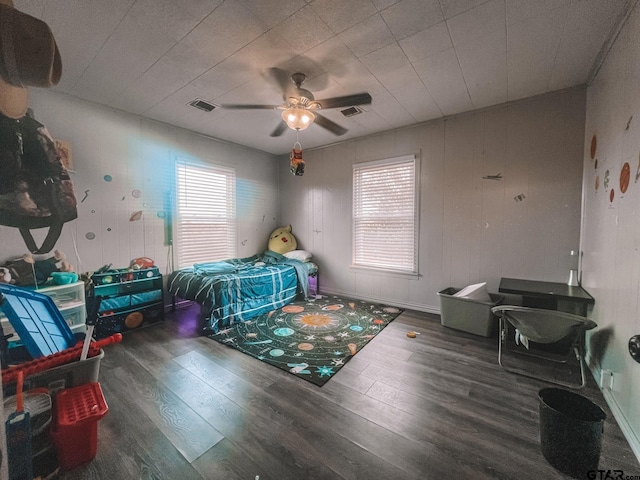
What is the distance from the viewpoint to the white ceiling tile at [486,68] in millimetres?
1951

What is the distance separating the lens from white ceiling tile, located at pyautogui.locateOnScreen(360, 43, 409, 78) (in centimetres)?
203

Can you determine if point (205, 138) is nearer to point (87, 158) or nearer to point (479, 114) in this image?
point (87, 158)

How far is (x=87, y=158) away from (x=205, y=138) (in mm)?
1496

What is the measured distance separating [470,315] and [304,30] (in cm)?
305

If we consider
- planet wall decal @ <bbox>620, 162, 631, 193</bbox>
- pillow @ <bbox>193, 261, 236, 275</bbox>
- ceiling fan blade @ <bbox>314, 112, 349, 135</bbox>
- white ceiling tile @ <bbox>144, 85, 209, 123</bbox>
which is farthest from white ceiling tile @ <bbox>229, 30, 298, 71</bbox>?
pillow @ <bbox>193, 261, 236, 275</bbox>

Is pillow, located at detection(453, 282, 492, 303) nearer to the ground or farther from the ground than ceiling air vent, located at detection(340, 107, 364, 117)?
nearer to the ground

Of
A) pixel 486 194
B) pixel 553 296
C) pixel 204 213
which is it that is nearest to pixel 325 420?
pixel 553 296

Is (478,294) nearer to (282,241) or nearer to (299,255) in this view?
(299,255)

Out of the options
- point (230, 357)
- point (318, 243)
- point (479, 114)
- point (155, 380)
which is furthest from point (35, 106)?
point (479, 114)

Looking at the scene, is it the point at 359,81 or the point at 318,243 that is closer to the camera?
the point at 359,81

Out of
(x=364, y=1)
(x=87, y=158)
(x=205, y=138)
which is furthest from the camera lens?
(x=205, y=138)

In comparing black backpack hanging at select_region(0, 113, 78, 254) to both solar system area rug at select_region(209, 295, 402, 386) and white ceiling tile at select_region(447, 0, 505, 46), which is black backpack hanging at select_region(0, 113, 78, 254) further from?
white ceiling tile at select_region(447, 0, 505, 46)

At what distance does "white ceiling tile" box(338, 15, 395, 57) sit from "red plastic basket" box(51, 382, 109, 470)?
2685 millimetres

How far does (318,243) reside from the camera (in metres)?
4.63
